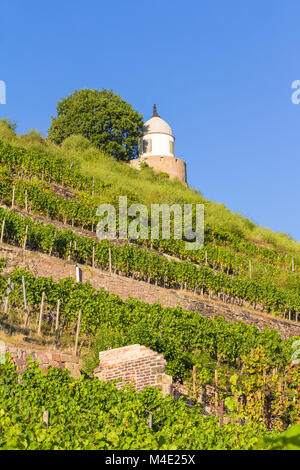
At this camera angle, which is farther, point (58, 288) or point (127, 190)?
point (127, 190)

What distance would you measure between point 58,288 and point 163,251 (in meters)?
13.5

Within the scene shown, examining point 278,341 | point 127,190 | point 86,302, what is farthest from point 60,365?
point 127,190

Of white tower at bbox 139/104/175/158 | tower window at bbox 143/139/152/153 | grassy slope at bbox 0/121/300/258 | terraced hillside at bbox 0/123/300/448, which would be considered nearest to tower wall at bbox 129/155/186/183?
white tower at bbox 139/104/175/158

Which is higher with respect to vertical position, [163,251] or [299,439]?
[163,251]

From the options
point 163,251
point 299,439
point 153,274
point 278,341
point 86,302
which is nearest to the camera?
point 299,439

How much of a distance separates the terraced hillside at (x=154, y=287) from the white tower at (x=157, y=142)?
7.97 metres

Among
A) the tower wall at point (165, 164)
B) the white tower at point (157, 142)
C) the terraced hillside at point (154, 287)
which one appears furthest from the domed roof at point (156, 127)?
the terraced hillside at point (154, 287)

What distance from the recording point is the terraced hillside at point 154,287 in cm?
1532

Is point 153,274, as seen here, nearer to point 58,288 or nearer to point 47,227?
point 47,227

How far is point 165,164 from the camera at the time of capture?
48344 mm

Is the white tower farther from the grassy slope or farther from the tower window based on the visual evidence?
the grassy slope

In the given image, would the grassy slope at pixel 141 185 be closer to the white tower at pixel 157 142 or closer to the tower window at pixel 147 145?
the white tower at pixel 157 142

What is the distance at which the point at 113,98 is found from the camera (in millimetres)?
49531
